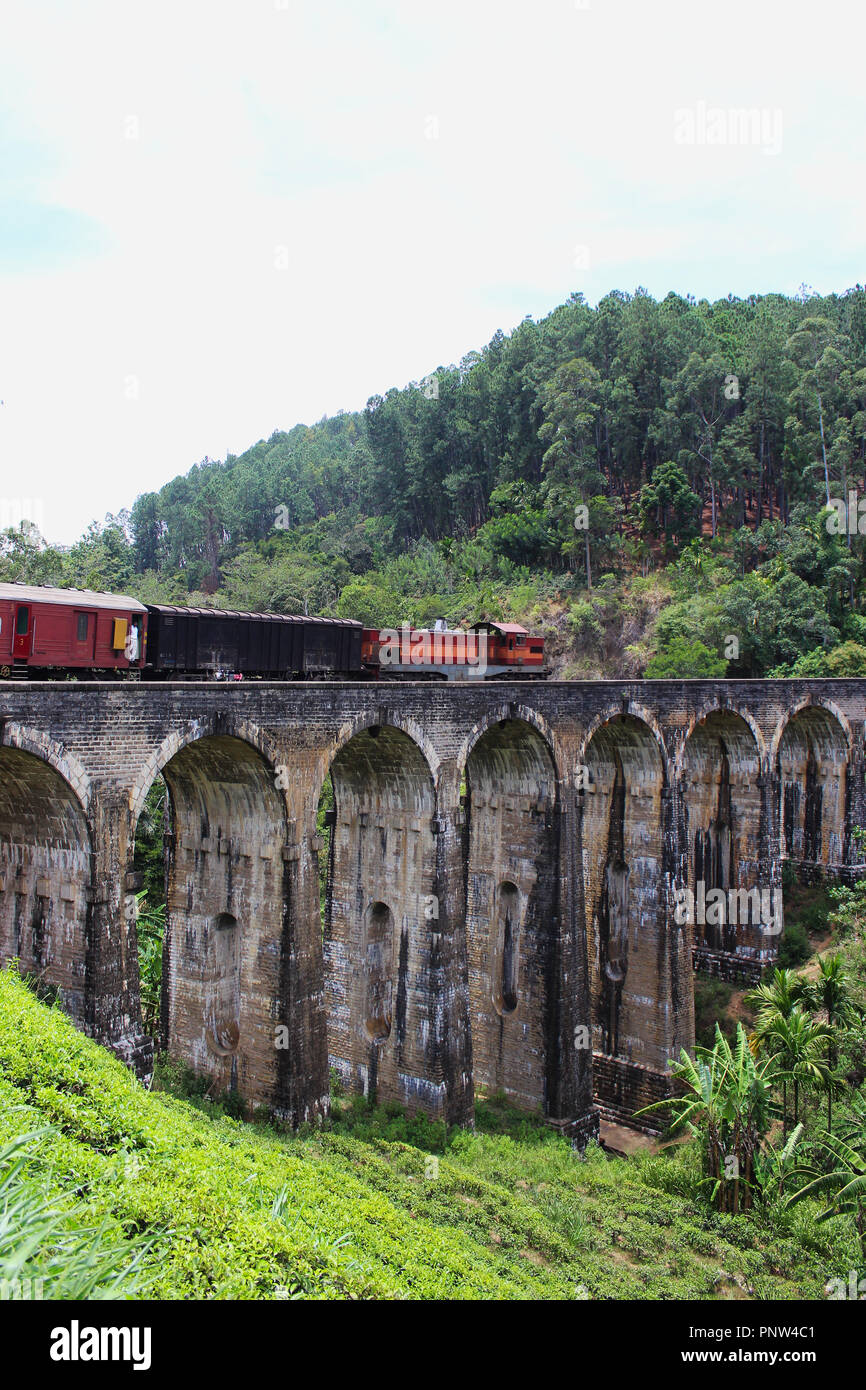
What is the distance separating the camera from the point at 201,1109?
17.3m

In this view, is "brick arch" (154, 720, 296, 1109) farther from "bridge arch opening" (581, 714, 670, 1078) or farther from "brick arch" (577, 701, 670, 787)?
"bridge arch opening" (581, 714, 670, 1078)

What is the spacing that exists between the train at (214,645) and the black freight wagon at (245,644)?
2cm

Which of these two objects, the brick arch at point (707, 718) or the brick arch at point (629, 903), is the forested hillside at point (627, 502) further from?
the brick arch at point (629, 903)

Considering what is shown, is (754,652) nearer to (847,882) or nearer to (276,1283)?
(847,882)

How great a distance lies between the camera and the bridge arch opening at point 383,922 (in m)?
20.9

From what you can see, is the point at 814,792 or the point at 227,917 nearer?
the point at 227,917

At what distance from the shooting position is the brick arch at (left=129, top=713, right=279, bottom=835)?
596 inches

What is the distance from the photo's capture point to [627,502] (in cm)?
6475

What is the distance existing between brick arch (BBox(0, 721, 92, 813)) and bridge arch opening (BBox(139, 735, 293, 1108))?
3.29 meters

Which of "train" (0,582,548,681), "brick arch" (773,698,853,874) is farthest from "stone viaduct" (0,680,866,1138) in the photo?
"brick arch" (773,698,853,874)

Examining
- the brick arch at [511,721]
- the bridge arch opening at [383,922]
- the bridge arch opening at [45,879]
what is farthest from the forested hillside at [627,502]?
the bridge arch opening at [45,879]

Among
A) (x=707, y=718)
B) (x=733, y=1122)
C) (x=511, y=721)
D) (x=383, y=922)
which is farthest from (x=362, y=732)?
(x=707, y=718)

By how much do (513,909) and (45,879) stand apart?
12.6 m

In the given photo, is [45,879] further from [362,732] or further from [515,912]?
[515,912]
